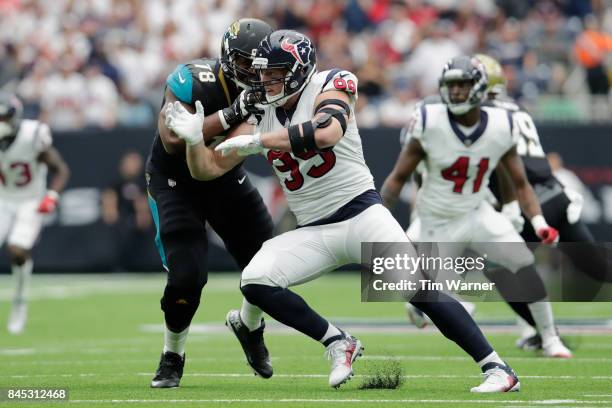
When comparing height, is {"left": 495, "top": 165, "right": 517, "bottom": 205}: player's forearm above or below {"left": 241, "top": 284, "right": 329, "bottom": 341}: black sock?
below

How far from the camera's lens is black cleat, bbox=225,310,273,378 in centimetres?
714

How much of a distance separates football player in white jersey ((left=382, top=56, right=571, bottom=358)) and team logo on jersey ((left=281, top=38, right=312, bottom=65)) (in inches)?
80.2

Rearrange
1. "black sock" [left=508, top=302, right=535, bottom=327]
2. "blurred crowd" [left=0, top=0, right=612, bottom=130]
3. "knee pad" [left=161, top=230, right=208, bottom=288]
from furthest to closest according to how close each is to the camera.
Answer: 1. "blurred crowd" [left=0, top=0, right=612, bottom=130]
2. "black sock" [left=508, top=302, right=535, bottom=327]
3. "knee pad" [left=161, top=230, right=208, bottom=288]

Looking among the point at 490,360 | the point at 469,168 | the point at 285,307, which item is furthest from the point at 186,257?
the point at 469,168

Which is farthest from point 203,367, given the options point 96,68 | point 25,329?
point 96,68

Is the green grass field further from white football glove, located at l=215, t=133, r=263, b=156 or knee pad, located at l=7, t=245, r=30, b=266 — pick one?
white football glove, located at l=215, t=133, r=263, b=156

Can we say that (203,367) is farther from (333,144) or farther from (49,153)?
(49,153)

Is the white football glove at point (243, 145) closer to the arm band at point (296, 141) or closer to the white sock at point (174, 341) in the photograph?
the arm band at point (296, 141)

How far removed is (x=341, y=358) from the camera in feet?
21.2

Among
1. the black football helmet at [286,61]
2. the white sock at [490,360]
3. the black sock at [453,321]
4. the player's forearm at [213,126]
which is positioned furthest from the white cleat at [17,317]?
the white sock at [490,360]

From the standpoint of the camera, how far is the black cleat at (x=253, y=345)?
281 inches

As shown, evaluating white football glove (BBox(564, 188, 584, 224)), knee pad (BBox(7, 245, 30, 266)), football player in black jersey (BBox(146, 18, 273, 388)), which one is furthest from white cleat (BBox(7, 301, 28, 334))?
white football glove (BBox(564, 188, 584, 224))

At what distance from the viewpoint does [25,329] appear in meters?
11.2

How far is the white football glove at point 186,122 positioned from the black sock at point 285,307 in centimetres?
80
